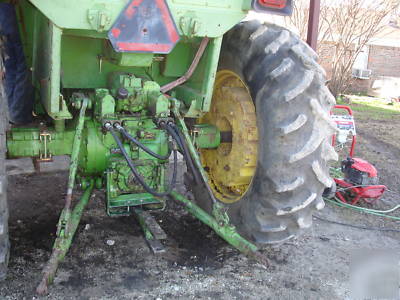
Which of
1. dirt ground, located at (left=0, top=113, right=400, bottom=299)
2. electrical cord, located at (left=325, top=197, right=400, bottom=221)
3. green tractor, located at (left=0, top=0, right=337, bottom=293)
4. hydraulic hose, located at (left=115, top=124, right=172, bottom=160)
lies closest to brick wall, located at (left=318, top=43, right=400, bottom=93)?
electrical cord, located at (left=325, top=197, right=400, bottom=221)

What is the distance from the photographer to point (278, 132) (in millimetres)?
2762

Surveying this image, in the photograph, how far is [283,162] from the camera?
2.79m

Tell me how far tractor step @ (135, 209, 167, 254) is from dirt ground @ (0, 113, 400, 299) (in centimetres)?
9

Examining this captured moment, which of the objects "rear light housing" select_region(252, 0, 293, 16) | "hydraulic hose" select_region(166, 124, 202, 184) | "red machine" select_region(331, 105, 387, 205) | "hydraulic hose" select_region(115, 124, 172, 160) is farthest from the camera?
"red machine" select_region(331, 105, 387, 205)

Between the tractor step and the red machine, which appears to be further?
the red machine

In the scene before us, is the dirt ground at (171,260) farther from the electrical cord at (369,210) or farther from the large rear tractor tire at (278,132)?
the large rear tractor tire at (278,132)

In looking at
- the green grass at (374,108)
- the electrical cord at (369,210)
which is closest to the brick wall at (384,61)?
the green grass at (374,108)

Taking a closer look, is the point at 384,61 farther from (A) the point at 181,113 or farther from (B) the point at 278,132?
(B) the point at 278,132

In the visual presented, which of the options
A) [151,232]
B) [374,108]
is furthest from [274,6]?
[374,108]

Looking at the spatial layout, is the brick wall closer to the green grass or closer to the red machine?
the green grass

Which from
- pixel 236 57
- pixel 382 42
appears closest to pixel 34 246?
pixel 236 57

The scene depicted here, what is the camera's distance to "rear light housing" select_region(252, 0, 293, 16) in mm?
2906

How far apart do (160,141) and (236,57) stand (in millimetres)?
864

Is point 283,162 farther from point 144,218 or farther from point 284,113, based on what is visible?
point 144,218
